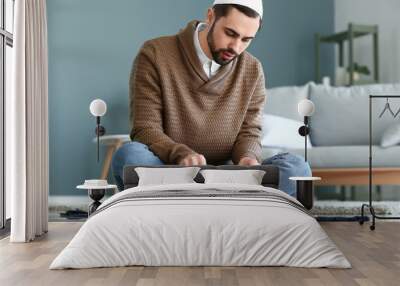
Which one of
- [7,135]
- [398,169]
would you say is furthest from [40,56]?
[398,169]

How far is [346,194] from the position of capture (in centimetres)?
693

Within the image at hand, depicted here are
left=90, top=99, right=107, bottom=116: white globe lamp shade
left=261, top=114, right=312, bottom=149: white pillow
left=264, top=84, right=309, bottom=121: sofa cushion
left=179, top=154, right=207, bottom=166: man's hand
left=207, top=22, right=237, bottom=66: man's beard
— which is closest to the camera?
left=179, top=154, right=207, bottom=166: man's hand

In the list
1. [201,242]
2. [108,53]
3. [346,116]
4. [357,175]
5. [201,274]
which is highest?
[108,53]

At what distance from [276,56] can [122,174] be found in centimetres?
307

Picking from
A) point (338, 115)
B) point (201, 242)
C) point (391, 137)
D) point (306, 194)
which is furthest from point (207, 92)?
point (338, 115)

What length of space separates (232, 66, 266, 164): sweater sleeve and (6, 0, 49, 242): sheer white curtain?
130cm

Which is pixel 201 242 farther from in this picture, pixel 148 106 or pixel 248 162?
pixel 148 106

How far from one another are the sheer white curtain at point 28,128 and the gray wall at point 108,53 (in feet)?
7.69

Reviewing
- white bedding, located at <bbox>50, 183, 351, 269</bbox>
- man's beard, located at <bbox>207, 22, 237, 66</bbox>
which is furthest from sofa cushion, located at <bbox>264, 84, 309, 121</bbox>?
white bedding, located at <bbox>50, 183, 351, 269</bbox>

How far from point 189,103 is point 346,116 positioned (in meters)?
2.16

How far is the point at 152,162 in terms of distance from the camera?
14.7ft

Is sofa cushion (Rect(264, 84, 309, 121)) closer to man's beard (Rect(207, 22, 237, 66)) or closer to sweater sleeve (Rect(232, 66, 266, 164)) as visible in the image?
sweater sleeve (Rect(232, 66, 266, 164))

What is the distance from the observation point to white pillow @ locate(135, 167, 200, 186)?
4.14 meters

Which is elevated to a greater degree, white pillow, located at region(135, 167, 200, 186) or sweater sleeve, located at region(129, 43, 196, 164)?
sweater sleeve, located at region(129, 43, 196, 164)
